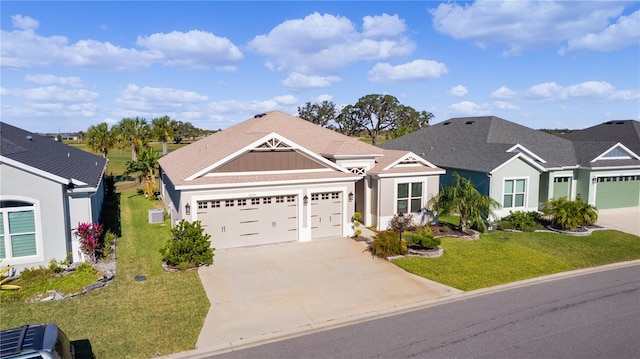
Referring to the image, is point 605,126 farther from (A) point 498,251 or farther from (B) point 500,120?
(A) point 498,251

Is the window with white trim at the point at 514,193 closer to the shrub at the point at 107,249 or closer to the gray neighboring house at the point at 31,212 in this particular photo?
the shrub at the point at 107,249

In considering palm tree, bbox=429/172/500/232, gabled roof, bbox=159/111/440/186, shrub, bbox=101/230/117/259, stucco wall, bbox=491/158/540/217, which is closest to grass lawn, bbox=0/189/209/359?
shrub, bbox=101/230/117/259

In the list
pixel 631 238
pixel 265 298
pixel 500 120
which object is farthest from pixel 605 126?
pixel 265 298

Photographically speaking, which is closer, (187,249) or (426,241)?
(187,249)

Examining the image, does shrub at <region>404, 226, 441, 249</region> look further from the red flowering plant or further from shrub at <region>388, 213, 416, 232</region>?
the red flowering plant

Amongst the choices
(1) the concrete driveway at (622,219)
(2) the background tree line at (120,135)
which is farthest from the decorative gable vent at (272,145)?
(2) the background tree line at (120,135)

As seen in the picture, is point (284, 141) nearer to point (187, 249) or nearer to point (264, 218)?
point (264, 218)

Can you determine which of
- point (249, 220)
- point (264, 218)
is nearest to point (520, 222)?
point (264, 218)
